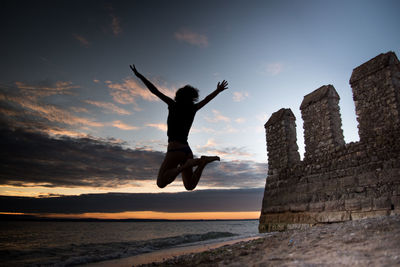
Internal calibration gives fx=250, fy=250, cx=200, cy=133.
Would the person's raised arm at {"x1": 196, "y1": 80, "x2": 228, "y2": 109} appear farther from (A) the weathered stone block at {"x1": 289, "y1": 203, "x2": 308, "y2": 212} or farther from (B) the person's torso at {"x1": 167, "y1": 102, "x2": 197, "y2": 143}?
(A) the weathered stone block at {"x1": 289, "y1": 203, "x2": 308, "y2": 212}

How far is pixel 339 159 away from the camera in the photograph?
8078mm

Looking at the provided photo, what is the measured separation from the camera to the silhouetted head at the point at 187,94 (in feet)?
13.7

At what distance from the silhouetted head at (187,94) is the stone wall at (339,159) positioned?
5.76 meters

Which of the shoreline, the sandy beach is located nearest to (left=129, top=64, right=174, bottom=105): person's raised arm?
the sandy beach

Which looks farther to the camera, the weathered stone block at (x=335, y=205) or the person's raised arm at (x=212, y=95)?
the weathered stone block at (x=335, y=205)

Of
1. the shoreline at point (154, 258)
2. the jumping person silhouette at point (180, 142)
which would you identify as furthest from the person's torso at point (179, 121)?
the shoreline at point (154, 258)

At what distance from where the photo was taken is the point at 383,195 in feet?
21.3

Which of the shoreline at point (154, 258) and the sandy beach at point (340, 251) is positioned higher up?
the sandy beach at point (340, 251)

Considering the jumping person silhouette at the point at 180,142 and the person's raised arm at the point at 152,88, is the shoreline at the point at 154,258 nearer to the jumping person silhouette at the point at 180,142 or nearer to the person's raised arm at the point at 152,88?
the jumping person silhouette at the point at 180,142

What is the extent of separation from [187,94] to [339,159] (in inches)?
247

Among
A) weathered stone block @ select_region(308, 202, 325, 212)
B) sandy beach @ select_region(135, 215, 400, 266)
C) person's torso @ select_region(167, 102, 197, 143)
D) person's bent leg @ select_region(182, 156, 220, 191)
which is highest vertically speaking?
person's torso @ select_region(167, 102, 197, 143)

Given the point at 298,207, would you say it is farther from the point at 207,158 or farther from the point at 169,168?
the point at 169,168

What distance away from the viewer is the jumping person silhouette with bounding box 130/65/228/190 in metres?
3.91

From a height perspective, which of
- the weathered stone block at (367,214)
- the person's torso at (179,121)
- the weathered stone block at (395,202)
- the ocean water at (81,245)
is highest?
the person's torso at (179,121)
